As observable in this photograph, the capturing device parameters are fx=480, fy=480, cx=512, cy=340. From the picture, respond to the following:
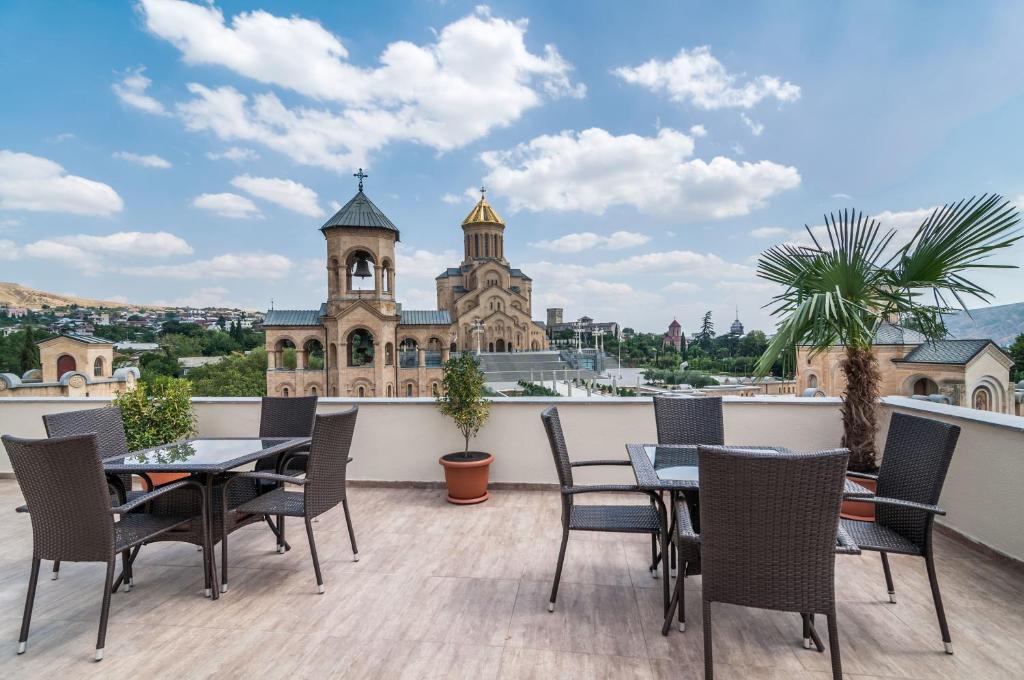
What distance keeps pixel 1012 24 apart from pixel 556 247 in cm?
→ 3393

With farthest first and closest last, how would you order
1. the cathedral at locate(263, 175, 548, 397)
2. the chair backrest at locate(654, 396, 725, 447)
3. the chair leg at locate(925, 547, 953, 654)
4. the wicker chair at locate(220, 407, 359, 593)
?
the cathedral at locate(263, 175, 548, 397)
the chair backrest at locate(654, 396, 725, 447)
the wicker chair at locate(220, 407, 359, 593)
the chair leg at locate(925, 547, 953, 654)

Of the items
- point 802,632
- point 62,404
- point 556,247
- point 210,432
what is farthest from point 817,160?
point 556,247

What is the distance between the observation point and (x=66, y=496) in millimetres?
2055

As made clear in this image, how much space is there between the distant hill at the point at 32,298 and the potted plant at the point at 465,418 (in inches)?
693

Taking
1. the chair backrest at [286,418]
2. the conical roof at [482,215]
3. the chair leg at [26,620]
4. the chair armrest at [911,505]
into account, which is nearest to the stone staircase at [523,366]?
the conical roof at [482,215]

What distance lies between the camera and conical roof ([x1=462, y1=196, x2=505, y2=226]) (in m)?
42.6

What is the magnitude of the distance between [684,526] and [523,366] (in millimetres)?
30593

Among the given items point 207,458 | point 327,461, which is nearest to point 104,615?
point 207,458

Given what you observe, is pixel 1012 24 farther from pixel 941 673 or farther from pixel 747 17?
pixel 941 673

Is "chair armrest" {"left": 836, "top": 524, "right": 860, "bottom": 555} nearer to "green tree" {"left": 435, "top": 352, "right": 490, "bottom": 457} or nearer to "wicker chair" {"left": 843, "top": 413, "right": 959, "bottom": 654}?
"wicker chair" {"left": 843, "top": 413, "right": 959, "bottom": 654}

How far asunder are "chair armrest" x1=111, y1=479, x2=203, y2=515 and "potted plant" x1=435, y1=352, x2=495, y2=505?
6.36 ft

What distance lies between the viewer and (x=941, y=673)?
6.03ft

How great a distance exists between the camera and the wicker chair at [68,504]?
2014 mm

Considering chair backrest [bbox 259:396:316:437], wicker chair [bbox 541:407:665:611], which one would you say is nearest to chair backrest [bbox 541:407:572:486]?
wicker chair [bbox 541:407:665:611]
